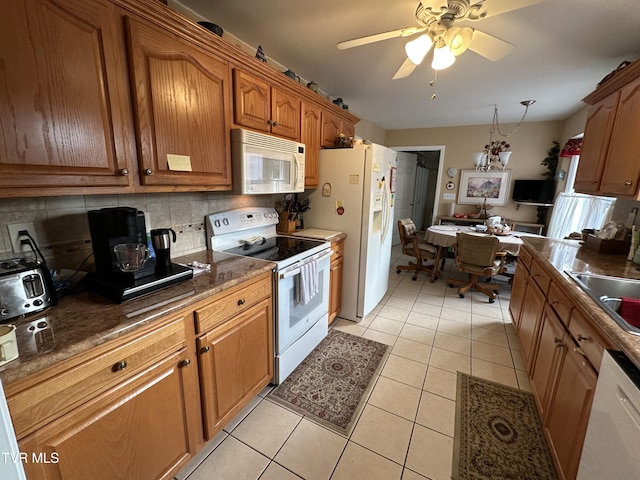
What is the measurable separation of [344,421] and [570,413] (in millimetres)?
1108

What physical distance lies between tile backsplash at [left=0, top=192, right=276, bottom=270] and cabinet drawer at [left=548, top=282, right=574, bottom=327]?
2167 mm

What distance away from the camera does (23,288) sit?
3.14 ft

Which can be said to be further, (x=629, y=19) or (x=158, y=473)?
(x=629, y=19)

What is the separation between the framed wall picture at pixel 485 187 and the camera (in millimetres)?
4750

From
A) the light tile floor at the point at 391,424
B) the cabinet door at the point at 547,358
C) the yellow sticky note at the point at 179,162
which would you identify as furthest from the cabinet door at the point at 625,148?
the yellow sticky note at the point at 179,162

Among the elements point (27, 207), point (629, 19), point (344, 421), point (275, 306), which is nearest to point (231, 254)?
point (275, 306)

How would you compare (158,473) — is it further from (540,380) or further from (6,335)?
(540,380)

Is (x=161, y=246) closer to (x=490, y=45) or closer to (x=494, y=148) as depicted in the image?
(x=490, y=45)

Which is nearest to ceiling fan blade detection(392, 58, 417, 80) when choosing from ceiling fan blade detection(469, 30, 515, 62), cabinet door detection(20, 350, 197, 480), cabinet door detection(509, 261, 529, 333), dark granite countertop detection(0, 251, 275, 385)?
ceiling fan blade detection(469, 30, 515, 62)

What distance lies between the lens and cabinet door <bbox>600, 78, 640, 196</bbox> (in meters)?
1.68

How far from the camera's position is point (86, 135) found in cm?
107

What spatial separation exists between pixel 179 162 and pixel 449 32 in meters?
1.56

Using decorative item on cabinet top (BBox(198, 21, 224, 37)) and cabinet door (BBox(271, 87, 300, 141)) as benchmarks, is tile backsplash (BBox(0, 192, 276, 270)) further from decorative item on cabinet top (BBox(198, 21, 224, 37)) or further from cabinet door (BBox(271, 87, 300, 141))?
decorative item on cabinet top (BBox(198, 21, 224, 37))

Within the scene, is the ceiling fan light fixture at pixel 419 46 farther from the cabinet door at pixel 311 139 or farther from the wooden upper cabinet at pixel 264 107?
the cabinet door at pixel 311 139
